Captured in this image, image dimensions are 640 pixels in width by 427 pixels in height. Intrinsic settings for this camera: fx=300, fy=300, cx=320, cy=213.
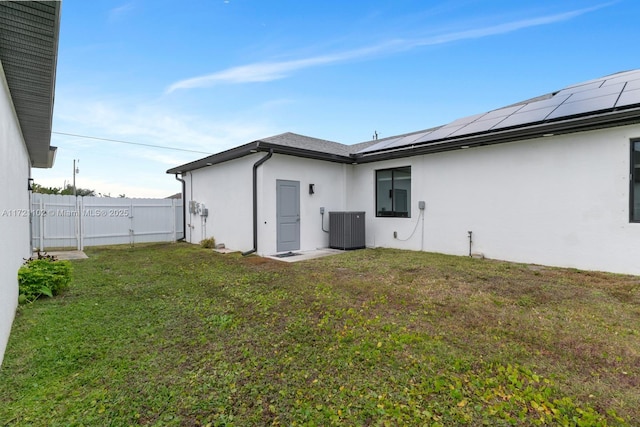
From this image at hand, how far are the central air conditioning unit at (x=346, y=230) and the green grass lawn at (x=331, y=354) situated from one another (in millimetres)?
3675


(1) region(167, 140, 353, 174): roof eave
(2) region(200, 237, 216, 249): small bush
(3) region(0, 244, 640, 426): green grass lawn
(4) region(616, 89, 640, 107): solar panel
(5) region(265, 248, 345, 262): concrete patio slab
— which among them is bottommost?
(3) region(0, 244, 640, 426): green grass lawn

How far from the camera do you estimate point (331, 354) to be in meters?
2.75

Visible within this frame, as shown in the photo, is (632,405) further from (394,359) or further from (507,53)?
(507,53)

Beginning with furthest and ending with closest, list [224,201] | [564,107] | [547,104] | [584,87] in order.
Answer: [224,201] → [584,87] → [547,104] → [564,107]

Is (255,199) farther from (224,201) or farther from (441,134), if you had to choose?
(441,134)

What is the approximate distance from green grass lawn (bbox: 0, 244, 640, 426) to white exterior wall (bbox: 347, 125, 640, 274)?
41.1 inches

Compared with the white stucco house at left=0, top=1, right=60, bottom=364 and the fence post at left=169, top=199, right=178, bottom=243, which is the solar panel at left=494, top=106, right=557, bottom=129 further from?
the fence post at left=169, top=199, right=178, bottom=243

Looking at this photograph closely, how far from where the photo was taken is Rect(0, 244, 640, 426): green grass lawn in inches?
78.0

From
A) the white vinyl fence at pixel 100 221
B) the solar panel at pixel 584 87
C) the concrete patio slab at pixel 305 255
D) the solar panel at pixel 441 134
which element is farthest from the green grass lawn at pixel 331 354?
the white vinyl fence at pixel 100 221

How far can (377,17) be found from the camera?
29.4 ft

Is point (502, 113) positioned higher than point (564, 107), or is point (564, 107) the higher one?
point (502, 113)

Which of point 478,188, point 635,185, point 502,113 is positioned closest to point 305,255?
point 478,188

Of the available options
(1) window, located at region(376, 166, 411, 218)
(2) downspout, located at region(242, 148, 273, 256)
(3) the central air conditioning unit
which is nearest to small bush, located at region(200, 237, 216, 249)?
(2) downspout, located at region(242, 148, 273, 256)

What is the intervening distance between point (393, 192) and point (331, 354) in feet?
22.7
